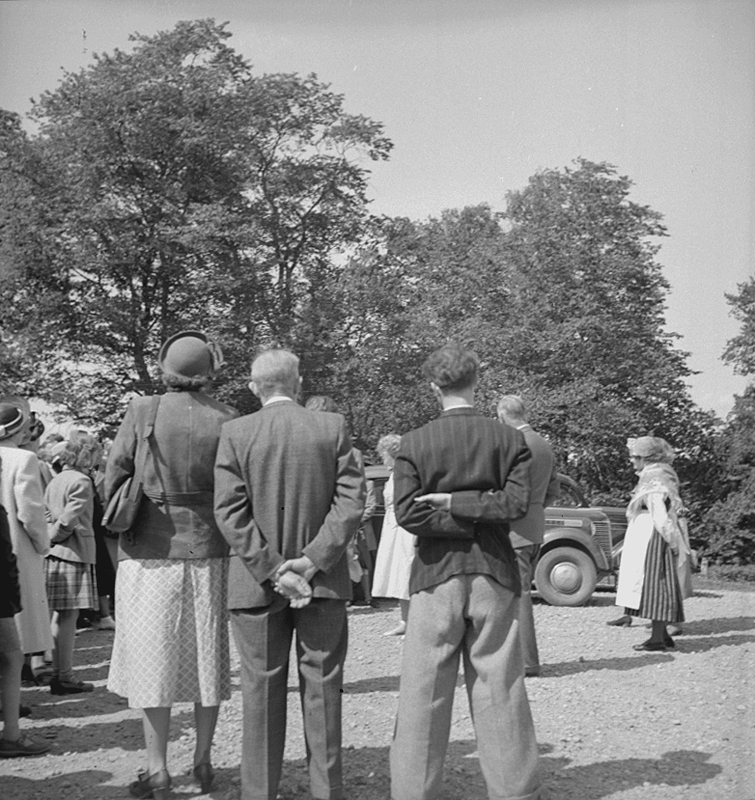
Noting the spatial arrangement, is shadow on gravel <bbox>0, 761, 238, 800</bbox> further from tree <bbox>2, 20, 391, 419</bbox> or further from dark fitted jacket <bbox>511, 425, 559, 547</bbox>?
tree <bbox>2, 20, 391, 419</bbox>

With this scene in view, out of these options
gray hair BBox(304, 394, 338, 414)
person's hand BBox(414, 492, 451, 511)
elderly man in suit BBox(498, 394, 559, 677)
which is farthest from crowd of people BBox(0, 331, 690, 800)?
gray hair BBox(304, 394, 338, 414)

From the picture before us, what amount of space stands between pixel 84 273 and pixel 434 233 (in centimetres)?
1149

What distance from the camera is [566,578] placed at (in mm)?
12625

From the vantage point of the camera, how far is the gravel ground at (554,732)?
4.94 m

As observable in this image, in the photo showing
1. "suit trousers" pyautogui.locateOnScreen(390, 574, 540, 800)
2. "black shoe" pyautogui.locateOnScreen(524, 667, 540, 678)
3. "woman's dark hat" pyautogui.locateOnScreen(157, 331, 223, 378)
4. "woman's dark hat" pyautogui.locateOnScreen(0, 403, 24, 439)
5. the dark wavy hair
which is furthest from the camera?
"black shoe" pyautogui.locateOnScreen(524, 667, 540, 678)

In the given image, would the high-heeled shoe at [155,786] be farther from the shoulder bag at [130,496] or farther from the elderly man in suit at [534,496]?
the elderly man in suit at [534,496]

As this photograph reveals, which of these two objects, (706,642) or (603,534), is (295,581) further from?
(603,534)

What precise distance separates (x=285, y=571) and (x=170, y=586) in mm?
606

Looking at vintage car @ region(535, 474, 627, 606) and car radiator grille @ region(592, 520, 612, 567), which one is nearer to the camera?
vintage car @ region(535, 474, 627, 606)

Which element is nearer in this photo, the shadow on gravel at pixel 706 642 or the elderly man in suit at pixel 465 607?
the elderly man in suit at pixel 465 607

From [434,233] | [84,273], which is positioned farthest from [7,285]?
[434,233]

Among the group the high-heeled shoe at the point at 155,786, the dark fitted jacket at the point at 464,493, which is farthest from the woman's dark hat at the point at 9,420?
the dark fitted jacket at the point at 464,493

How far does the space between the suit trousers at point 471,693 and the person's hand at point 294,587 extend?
1.52ft

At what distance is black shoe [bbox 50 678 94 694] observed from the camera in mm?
7047
